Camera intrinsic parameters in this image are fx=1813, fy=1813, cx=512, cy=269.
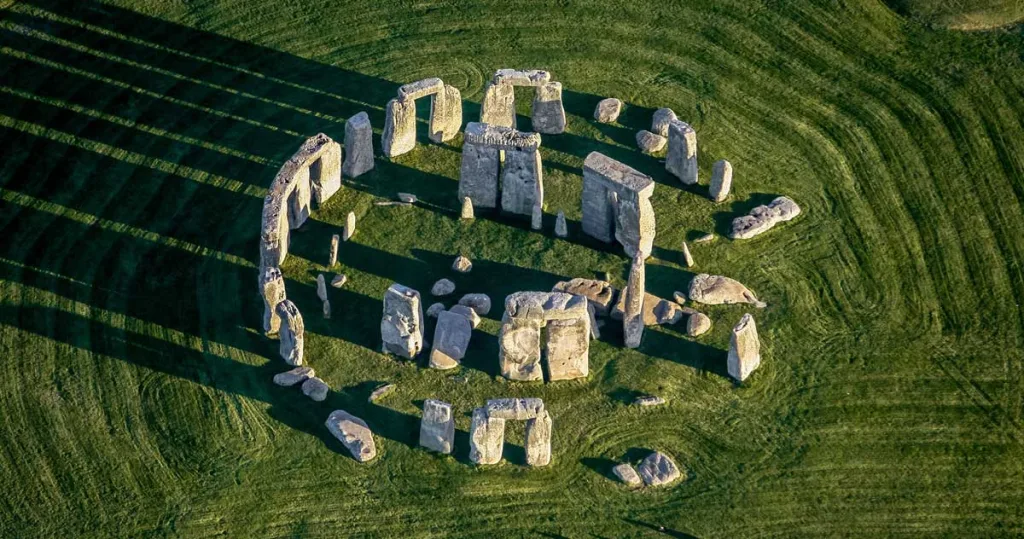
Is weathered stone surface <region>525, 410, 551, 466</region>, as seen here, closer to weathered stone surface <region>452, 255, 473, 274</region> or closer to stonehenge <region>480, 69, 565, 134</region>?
weathered stone surface <region>452, 255, 473, 274</region>

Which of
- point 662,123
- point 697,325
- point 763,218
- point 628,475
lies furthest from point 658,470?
point 662,123

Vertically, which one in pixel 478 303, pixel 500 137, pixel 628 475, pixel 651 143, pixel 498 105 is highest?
pixel 498 105

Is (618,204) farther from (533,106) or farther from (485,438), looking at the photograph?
(485,438)

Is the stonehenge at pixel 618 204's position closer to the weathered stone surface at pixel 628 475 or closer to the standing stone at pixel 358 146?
the standing stone at pixel 358 146

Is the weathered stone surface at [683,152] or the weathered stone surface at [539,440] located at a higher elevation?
the weathered stone surface at [683,152]

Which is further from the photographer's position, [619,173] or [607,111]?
[607,111]

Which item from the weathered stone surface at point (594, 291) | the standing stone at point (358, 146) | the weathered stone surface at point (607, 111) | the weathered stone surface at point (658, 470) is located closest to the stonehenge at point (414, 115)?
the standing stone at point (358, 146)

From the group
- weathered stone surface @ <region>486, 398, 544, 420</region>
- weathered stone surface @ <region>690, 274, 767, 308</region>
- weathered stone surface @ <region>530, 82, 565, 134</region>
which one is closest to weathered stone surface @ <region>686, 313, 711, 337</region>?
weathered stone surface @ <region>690, 274, 767, 308</region>
